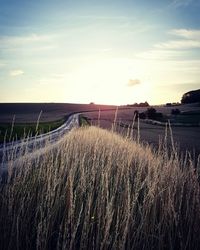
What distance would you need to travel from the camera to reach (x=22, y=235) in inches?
201

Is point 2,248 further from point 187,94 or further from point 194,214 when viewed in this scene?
point 187,94

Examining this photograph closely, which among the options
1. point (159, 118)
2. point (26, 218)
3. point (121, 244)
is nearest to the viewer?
point (121, 244)

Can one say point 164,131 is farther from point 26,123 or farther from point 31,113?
point 31,113

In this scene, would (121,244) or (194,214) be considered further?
(194,214)

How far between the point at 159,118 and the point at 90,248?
56.2 m

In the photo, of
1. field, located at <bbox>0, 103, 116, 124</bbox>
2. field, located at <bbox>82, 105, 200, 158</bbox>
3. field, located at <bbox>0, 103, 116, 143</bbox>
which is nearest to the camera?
field, located at <bbox>82, 105, 200, 158</bbox>

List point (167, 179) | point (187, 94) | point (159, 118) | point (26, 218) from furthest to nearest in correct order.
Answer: point (187, 94) → point (159, 118) → point (167, 179) → point (26, 218)

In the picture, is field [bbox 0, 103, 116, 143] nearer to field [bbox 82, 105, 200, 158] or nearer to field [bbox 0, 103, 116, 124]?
field [bbox 0, 103, 116, 124]

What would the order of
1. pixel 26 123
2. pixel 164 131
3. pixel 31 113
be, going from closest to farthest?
pixel 164 131, pixel 26 123, pixel 31 113

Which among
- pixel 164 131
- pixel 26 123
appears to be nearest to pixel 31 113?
pixel 26 123

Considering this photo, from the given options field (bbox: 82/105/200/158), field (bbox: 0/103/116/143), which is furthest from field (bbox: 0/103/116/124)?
field (bbox: 82/105/200/158)

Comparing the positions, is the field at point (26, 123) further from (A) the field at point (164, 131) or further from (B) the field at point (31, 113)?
(A) the field at point (164, 131)

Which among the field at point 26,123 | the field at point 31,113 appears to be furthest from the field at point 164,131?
the field at point 31,113

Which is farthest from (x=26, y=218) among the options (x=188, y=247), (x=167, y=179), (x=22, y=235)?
(x=167, y=179)
